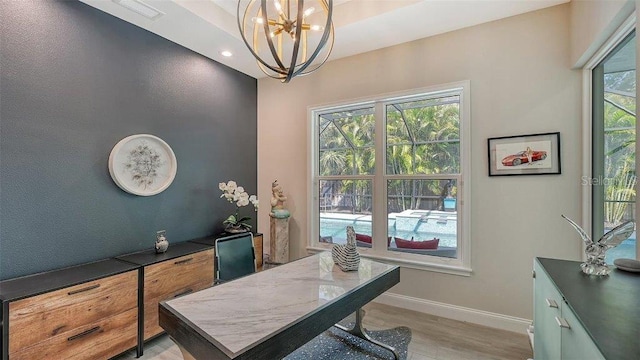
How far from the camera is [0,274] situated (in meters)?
1.99

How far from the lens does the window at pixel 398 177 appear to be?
2982mm

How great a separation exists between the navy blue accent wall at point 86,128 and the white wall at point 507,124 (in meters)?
2.28

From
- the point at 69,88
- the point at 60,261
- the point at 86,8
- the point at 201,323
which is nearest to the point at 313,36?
the point at 86,8

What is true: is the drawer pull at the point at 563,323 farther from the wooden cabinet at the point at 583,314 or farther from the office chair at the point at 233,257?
the office chair at the point at 233,257

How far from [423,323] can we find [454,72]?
101 inches

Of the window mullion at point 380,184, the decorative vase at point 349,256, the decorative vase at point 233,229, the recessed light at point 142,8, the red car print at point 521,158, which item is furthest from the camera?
the decorative vase at point 233,229

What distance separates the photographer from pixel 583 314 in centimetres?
105

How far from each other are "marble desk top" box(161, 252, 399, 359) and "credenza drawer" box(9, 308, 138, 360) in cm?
105

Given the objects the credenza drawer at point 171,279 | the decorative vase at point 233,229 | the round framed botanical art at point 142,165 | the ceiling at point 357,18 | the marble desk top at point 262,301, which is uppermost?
the ceiling at point 357,18

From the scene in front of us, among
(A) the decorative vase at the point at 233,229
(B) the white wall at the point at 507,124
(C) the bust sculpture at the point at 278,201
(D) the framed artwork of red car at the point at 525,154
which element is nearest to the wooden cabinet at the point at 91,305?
(A) the decorative vase at the point at 233,229

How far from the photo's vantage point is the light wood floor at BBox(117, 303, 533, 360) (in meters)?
2.30

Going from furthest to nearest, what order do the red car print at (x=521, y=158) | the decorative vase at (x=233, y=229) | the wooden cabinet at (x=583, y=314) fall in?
the decorative vase at (x=233, y=229), the red car print at (x=521, y=158), the wooden cabinet at (x=583, y=314)

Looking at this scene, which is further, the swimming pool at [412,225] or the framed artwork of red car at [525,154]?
the swimming pool at [412,225]

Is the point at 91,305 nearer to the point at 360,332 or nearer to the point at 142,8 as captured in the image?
the point at 360,332
